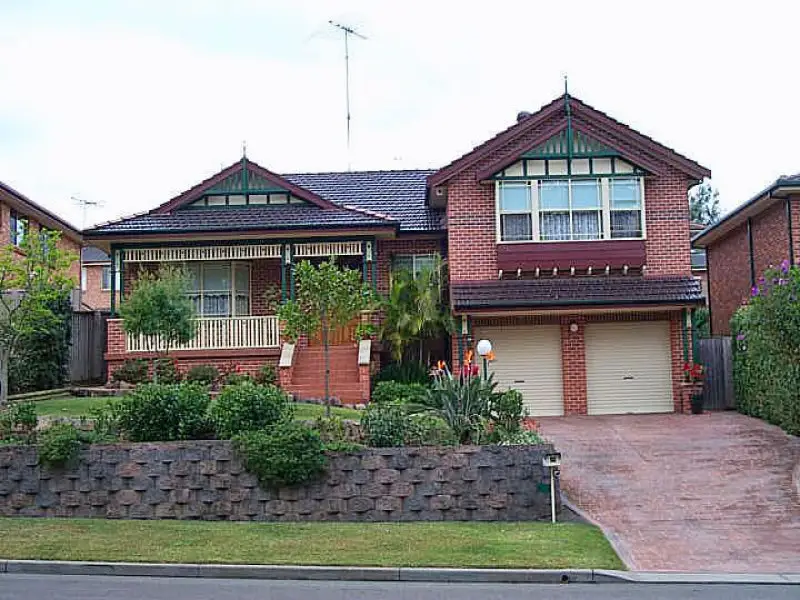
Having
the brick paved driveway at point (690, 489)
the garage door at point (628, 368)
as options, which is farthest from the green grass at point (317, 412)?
the garage door at point (628, 368)

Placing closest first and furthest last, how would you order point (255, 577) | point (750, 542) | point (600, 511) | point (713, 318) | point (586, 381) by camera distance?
1. point (255, 577)
2. point (750, 542)
3. point (600, 511)
4. point (586, 381)
5. point (713, 318)

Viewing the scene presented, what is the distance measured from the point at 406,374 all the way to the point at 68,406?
25.6 feet

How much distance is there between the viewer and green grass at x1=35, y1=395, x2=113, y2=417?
16781mm

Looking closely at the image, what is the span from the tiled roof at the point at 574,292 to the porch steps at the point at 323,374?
9.62 ft

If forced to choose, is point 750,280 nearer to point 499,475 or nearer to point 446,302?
point 446,302

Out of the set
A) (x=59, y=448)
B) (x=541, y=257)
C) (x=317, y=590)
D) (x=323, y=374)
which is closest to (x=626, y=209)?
(x=541, y=257)

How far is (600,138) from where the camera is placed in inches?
874

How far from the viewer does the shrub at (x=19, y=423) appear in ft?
47.1

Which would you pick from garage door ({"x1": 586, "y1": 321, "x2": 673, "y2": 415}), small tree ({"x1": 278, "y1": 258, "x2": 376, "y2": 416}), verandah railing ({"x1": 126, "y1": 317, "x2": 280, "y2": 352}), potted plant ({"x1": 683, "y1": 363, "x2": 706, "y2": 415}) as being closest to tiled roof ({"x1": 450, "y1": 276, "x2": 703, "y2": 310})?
garage door ({"x1": 586, "y1": 321, "x2": 673, "y2": 415})

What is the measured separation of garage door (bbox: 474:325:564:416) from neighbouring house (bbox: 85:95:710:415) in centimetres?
2

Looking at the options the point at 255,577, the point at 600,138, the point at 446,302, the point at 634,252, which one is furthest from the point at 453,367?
the point at 255,577

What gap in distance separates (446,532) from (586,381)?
11.1 m

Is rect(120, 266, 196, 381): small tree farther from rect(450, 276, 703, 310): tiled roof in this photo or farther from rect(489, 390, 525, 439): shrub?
rect(489, 390, 525, 439): shrub

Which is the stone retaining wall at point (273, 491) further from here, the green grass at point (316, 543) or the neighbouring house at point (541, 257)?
the neighbouring house at point (541, 257)
